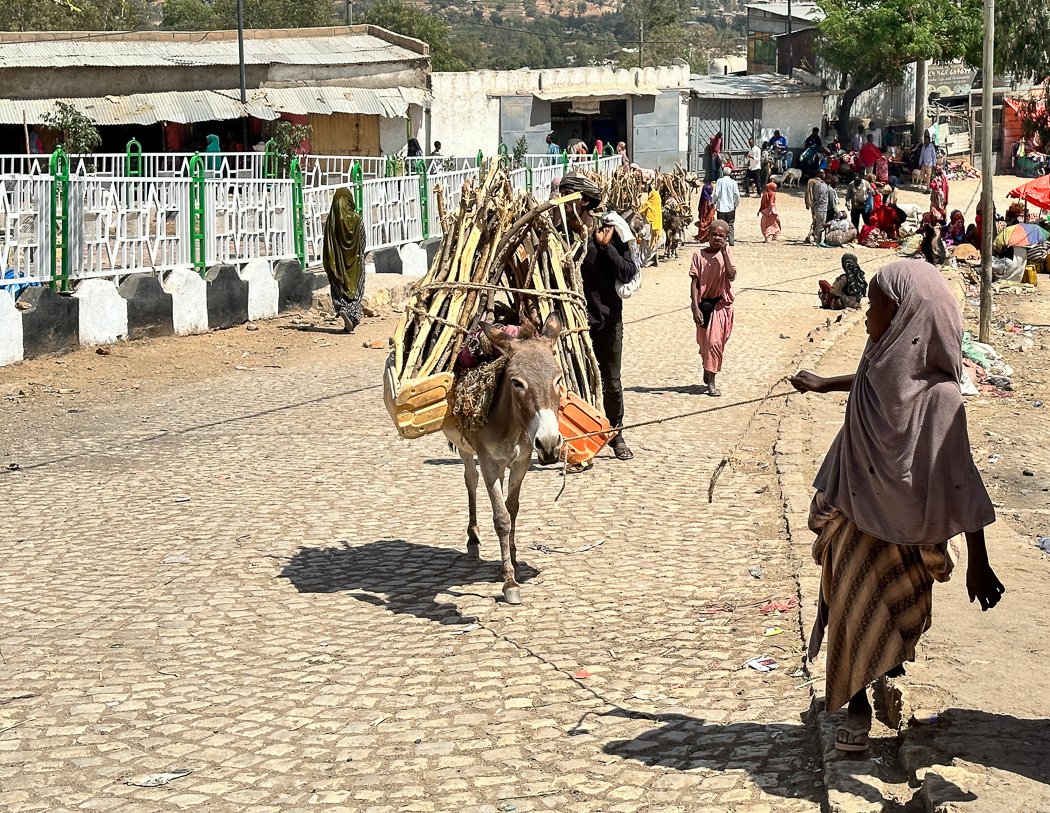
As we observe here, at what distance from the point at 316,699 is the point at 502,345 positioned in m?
1.89

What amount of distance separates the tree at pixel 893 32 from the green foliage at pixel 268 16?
27294 mm

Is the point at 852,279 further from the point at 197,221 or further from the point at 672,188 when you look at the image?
the point at 197,221

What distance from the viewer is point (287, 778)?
184 inches

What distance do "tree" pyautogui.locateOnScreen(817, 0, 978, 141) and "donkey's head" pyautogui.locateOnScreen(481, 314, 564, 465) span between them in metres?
33.9

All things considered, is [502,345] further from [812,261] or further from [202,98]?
[202,98]

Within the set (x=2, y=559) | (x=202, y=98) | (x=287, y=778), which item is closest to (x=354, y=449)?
(x=2, y=559)

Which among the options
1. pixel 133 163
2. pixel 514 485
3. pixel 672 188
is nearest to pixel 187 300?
pixel 514 485

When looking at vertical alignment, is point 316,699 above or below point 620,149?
below

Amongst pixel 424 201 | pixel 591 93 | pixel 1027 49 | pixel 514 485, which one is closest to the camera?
pixel 514 485

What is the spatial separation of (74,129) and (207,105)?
4038 millimetres

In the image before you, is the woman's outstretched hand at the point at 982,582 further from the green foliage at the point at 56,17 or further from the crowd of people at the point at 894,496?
the green foliage at the point at 56,17

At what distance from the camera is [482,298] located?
286 inches

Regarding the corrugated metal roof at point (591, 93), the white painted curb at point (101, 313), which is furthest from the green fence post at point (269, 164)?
the corrugated metal roof at point (591, 93)

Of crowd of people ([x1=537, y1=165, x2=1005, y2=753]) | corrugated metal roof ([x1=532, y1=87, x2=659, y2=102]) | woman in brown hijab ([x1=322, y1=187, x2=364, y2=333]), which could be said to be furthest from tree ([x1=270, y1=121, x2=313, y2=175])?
crowd of people ([x1=537, y1=165, x2=1005, y2=753])
